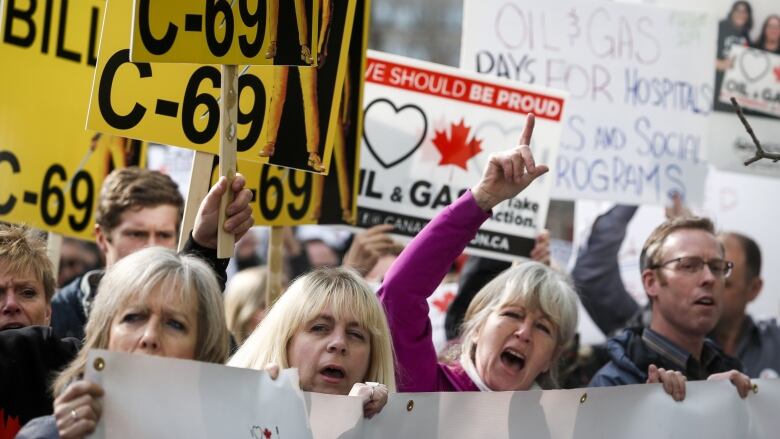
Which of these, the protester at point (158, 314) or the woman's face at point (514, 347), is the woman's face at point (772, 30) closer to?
the woman's face at point (514, 347)

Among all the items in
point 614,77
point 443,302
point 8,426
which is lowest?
point 8,426

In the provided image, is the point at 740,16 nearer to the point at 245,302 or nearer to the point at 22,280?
the point at 245,302

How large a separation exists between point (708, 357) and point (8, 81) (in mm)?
2756

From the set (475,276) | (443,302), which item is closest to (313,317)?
(475,276)

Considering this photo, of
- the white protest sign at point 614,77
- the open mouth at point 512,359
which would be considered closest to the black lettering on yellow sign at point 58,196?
the open mouth at point 512,359

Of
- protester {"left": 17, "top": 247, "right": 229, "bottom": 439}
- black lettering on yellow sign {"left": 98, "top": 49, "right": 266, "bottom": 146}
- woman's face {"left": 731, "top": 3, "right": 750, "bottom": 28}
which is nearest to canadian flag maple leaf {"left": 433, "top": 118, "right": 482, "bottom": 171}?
black lettering on yellow sign {"left": 98, "top": 49, "right": 266, "bottom": 146}

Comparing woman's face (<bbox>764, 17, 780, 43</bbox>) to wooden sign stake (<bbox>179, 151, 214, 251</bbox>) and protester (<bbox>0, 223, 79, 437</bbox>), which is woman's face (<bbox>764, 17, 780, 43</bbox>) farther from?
protester (<bbox>0, 223, 79, 437</bbox>)

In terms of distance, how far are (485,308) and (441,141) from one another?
1.62m

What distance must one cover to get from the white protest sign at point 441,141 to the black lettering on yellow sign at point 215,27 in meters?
2.00

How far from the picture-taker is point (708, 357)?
5.34 m

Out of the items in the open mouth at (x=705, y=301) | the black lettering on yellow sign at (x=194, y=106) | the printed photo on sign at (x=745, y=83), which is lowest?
the open mouth at (x=705, y=301)

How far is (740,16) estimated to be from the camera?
24.8 ft

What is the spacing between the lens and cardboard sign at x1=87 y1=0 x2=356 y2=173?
411cm

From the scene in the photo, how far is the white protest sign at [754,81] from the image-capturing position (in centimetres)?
748
